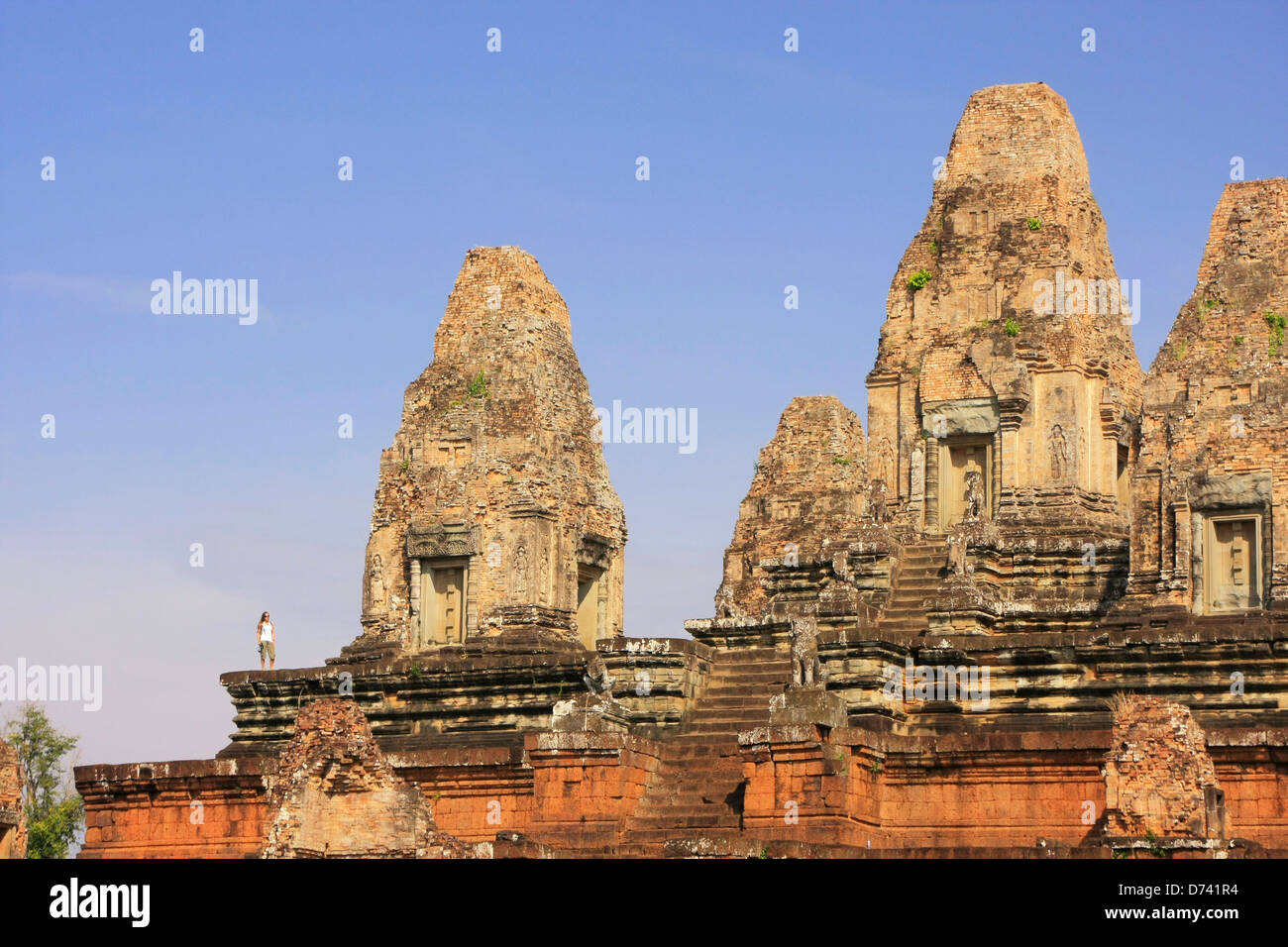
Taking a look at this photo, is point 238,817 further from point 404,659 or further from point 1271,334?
point 1271,334

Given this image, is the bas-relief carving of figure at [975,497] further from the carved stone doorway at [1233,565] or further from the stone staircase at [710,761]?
the stone staircase at [710,761]

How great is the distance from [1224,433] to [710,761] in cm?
839

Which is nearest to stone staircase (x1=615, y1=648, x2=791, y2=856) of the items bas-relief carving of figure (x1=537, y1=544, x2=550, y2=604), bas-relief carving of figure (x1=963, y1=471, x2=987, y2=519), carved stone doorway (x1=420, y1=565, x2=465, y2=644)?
bas-relief carving of figure (x1=537, y1=544, x2=550, y2=604)

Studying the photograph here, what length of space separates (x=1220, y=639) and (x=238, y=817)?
13198mm

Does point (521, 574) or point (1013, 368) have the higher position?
point (1013, 368)

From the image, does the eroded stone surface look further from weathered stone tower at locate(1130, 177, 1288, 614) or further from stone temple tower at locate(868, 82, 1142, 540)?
stone temple tower at locate(868, 82, 1142, 540)

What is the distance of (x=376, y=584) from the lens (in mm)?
36438

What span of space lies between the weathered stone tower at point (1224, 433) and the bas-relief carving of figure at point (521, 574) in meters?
9.26

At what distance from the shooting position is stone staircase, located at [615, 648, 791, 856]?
91.9ft

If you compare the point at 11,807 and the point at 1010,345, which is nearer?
the point at 11,807

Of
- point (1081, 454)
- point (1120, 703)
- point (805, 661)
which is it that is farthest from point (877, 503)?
point (1120, 703)

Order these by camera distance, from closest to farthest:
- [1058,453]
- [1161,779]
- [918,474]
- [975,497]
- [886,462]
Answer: [1161,779], [975,497], [1058,453], [918,474], [886,462]

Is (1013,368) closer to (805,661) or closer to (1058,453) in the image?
(1058,453)
